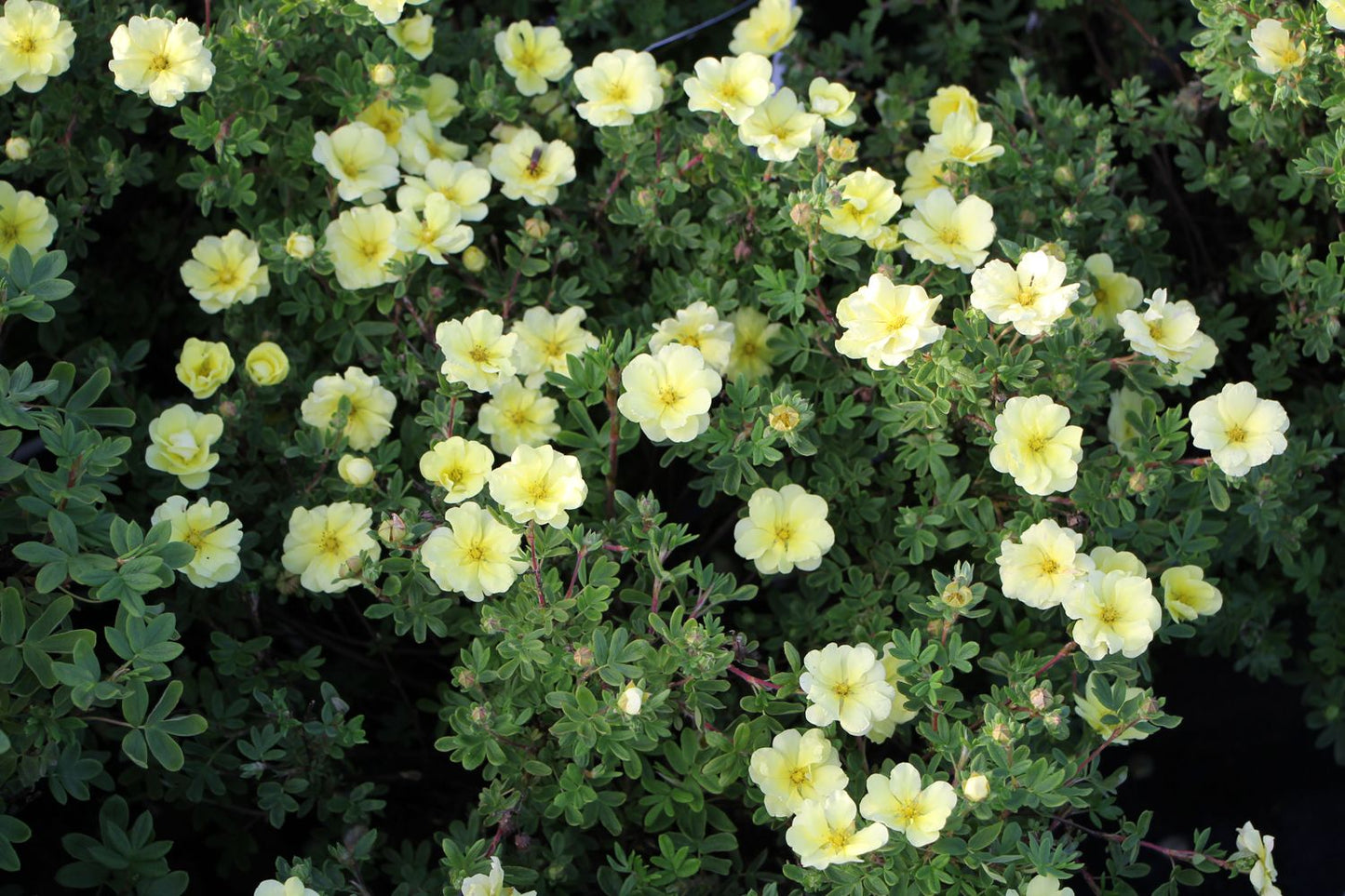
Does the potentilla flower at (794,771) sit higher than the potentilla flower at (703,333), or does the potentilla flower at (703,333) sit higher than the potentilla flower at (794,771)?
the potentilla flower at (703,333)

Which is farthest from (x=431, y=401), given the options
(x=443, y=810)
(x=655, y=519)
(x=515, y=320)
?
(x=443, y=810)

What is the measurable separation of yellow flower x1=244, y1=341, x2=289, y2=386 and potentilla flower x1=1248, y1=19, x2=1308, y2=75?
74.3 inches

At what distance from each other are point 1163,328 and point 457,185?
1.34m

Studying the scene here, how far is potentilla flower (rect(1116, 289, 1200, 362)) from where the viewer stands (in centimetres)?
212

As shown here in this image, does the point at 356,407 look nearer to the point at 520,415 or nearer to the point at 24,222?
the point at 520,415

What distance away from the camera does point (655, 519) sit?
2.08 m

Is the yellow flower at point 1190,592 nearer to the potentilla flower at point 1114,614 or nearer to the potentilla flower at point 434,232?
the potentilla flower at point 1114,614

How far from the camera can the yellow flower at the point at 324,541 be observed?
7.09 feet

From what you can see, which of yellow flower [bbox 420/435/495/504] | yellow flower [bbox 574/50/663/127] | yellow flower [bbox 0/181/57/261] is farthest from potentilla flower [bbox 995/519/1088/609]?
yellow flower [bbox 0/181/57/261]

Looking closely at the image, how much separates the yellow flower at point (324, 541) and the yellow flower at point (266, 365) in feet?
1.01

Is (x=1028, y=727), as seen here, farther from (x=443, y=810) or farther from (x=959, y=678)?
(x=443, y=810)

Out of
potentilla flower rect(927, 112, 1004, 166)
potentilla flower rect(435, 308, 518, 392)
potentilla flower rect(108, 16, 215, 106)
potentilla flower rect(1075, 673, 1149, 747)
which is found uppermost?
potentilla flower rect(108, 16, 215, 106)

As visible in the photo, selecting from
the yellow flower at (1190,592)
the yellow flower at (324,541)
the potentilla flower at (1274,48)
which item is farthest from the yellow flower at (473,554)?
the potentilla flower at (1274,48)

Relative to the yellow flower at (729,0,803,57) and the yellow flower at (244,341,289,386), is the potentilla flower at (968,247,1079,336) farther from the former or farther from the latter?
the yellow flower at (244,341,289,386)
